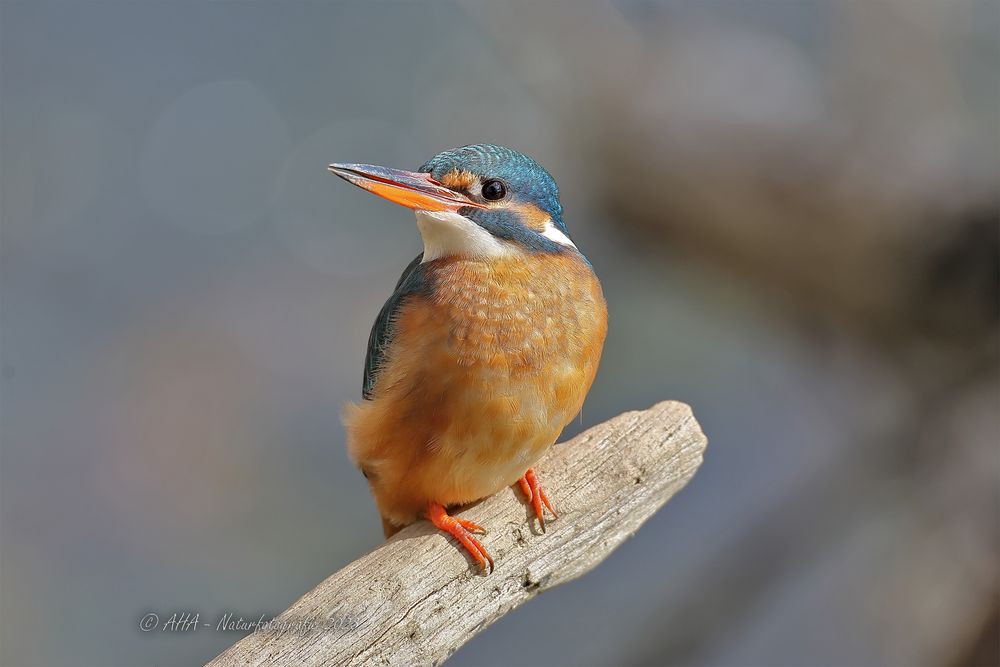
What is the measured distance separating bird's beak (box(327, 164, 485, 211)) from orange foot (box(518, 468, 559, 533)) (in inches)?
26.3

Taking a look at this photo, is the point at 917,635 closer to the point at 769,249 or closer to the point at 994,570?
the point at 994,570

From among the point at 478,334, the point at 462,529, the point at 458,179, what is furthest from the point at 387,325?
the point at 462,529

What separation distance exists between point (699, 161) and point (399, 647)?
2874 millimetres

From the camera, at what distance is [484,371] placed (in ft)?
6.37

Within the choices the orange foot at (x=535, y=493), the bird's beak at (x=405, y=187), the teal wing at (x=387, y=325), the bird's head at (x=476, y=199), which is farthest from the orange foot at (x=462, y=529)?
the bird's beak at (x=405, y=187)

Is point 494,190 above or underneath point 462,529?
above

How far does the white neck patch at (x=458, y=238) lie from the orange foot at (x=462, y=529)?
1.98ft

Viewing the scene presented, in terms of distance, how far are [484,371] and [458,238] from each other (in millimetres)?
304

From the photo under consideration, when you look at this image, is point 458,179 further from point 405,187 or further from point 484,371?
point 484,371

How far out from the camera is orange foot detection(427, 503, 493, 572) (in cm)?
204

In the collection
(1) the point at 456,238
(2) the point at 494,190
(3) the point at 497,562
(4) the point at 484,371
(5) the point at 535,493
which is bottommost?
(3) the point at 497,562

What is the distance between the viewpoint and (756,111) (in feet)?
13.1

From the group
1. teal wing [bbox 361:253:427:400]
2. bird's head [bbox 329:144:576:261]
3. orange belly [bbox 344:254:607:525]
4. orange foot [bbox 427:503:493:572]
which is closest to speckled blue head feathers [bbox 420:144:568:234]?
bird's head [bbox 329:144:576:261]

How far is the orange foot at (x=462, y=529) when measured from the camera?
204cm
